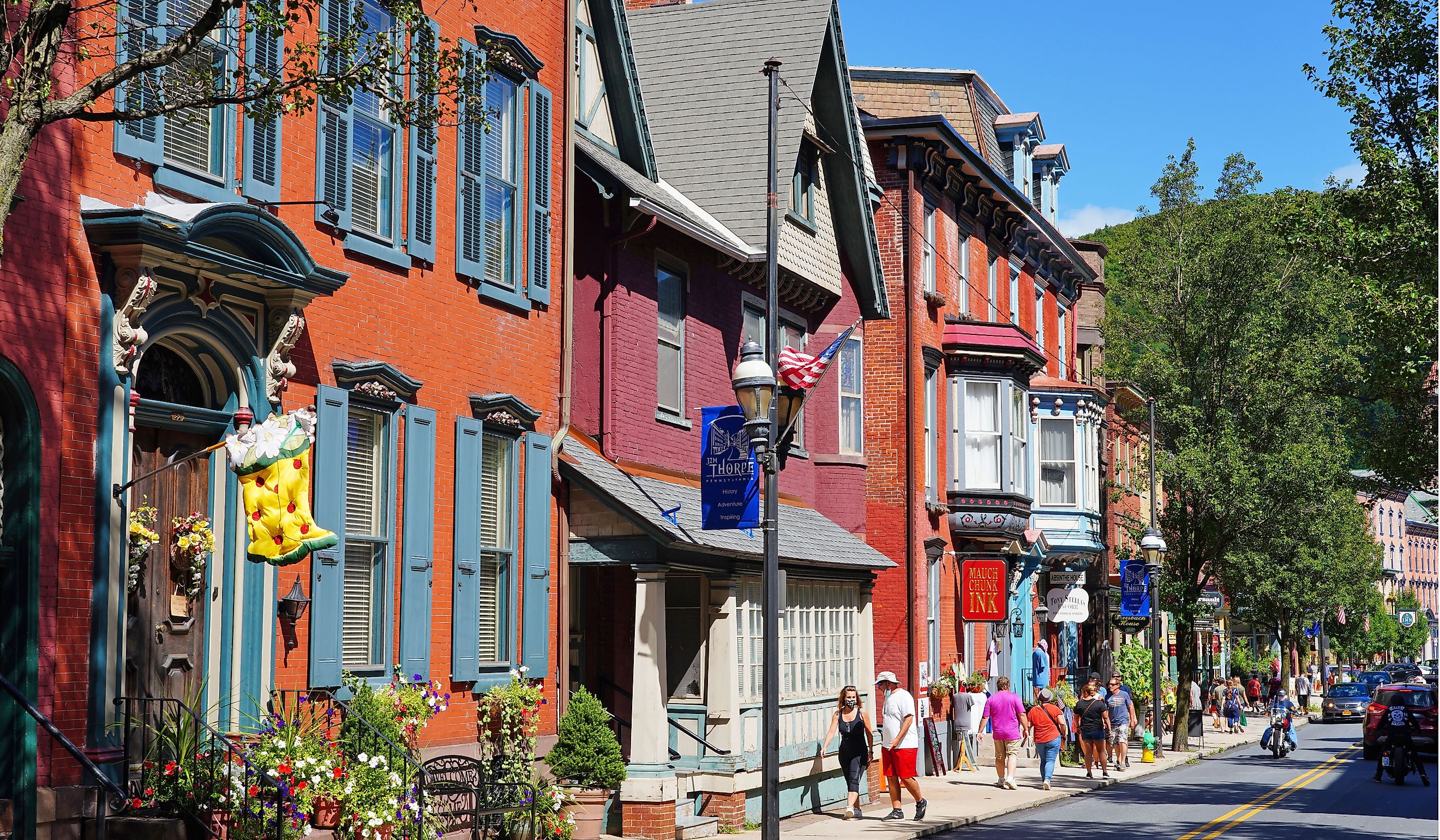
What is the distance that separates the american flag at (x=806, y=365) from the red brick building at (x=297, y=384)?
2550 millimetres

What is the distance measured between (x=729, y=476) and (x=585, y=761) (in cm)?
338

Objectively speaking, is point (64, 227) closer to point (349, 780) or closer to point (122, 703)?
point (122, 703)

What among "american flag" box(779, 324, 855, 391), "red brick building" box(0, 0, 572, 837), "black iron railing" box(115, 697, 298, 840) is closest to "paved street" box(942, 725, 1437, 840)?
"american flag" box(779, 324, 855, 391)

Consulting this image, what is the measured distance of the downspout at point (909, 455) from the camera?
2930 cm

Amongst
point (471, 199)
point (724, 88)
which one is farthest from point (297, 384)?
point (724, 88)

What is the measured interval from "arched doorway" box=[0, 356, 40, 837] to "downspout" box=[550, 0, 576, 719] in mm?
7306

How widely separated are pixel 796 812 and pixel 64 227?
45.6ft

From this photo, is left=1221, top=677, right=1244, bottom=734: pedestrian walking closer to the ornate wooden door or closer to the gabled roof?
the gabled roof

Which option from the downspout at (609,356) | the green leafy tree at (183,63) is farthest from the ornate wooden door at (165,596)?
the downspout at (609,356)

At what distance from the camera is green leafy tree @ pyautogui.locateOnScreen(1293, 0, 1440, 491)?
72.6 feet

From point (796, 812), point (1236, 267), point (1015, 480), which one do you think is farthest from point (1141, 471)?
point (796, 812)

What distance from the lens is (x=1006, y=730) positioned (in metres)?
25.2

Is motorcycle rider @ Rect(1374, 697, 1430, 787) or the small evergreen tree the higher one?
the small evergreen tree

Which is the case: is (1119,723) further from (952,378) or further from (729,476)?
(729,476)
